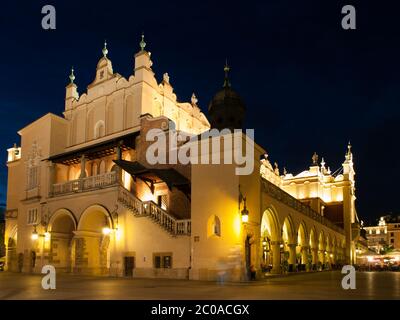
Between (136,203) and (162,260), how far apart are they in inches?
156

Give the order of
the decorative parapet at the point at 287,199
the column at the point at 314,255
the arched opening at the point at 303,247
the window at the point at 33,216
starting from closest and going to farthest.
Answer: the decorative parapet at the point at 287,199, the window at the point at 33,216, the arched opening at the point at 303,247, the column at the point at 314,255

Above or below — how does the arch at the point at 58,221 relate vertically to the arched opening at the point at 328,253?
→ above

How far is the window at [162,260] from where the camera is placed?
25031mm

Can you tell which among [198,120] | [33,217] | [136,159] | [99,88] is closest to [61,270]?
[33,217]

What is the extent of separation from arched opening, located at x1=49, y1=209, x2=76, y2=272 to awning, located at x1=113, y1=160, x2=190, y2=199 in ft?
23.4

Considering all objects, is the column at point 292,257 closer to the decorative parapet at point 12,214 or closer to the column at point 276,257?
the column at point 276,257

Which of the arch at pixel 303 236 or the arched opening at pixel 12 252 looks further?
the arched opening at pixel 12 252

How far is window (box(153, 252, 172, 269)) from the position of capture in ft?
82.1

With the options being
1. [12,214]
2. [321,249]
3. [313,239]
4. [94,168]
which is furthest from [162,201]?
[321,249]

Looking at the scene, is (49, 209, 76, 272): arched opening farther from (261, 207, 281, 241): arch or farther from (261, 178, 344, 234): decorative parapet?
(261, 178, 344, 234): decorative parapet

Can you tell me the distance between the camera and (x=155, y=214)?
85.8 feet

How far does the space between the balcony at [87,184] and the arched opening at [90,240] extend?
1.48 metres

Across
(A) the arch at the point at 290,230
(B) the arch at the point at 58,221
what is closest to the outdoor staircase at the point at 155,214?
(B) the arch at the point at 58,221
